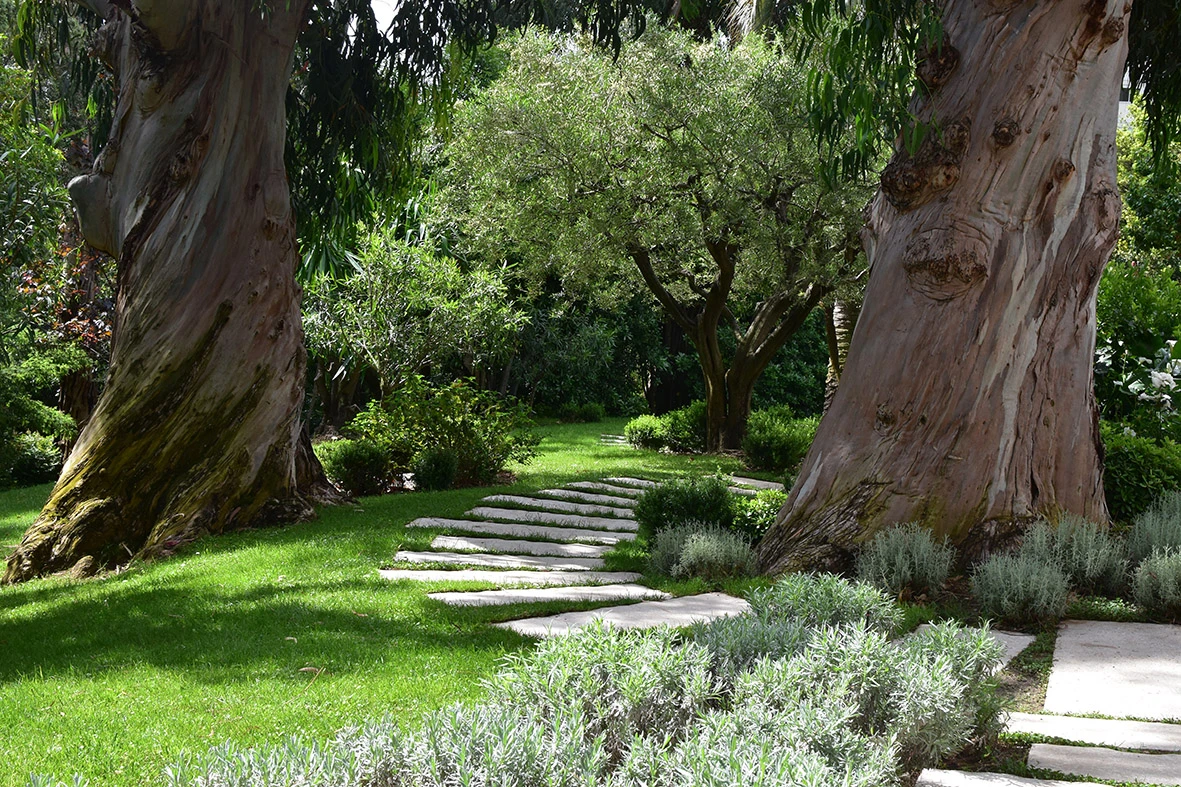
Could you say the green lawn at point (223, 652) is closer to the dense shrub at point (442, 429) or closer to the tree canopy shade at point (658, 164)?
the dense shrub at point (442, 429)

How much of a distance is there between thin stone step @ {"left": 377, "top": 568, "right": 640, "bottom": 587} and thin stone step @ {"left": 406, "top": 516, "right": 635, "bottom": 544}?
4.88 feet

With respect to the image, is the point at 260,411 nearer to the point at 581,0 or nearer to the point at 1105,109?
the point at 581,0

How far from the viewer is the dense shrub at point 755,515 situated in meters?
6.97

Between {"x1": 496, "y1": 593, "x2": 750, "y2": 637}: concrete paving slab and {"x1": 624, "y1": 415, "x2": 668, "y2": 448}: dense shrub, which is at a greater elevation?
{"x1": 624, "y1": 415, "x2": 668, "y2": 448}: dense shrub

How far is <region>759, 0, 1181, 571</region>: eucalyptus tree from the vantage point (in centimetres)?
562

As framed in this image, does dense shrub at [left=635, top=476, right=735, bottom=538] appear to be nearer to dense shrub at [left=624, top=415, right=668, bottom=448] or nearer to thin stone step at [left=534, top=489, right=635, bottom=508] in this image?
thin stone step at [left=534, top=489, right=635, bottom=508]

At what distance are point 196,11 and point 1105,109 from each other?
6820 millimetres

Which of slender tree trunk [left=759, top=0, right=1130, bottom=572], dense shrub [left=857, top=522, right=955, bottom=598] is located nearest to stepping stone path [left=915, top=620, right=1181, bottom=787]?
dense shrub [left=857, top=522, right=955, bottom=598]

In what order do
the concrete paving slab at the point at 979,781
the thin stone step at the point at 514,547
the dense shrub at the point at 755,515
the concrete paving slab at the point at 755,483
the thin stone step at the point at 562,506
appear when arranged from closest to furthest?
the concrete paving slab at the point at 979,781 → the dense shrub at the point at 755,515 → the thin stone step at the point at 514,547 → the thin stone step at the point at 562,506 → the concrete paving slab at the point at 755,483

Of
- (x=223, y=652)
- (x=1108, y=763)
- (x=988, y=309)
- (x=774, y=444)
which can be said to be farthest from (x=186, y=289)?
(x=774, y=444)

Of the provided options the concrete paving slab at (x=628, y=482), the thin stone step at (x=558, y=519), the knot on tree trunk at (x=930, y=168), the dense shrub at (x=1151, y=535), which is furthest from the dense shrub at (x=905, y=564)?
the concrete paving slab at (x=628, y=482)

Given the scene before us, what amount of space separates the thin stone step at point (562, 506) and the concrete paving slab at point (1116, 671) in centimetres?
531

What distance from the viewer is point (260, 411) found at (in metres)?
8.25

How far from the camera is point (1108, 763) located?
9.34 feet
